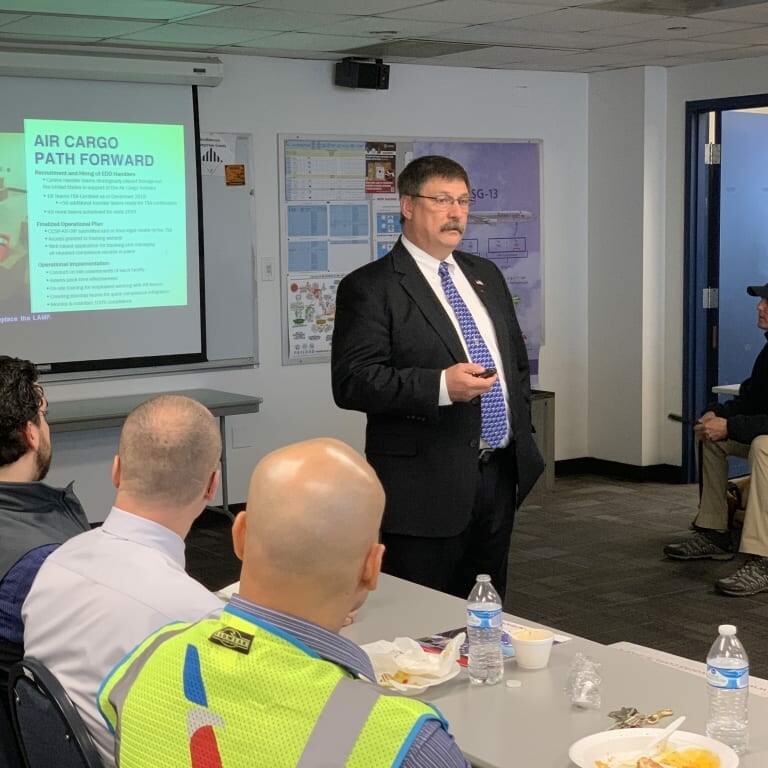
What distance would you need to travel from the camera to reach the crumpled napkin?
219 centimetres

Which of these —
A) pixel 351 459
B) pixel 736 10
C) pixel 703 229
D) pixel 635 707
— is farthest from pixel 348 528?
pixel 703 229

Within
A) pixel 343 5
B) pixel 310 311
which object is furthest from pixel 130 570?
pixel 310 311

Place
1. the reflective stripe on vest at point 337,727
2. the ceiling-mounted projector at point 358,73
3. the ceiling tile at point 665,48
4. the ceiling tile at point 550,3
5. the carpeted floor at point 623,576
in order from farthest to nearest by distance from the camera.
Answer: the ceiling-mounted projector at point 358,73
the ceiling tile at point 665,48
the ceiling tile at point 550,3
the carpeted floor at point 623,576
the reflective stripe on vest at point 337,727

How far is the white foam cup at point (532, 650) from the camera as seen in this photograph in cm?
228

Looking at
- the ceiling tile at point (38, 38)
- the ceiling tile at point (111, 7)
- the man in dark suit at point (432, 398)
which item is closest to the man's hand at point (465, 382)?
the man in dark suit at point (432, 398)

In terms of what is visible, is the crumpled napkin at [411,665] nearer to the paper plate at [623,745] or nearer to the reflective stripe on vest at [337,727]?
the paper plate at [623,745]

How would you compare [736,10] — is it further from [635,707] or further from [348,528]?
[348,528]

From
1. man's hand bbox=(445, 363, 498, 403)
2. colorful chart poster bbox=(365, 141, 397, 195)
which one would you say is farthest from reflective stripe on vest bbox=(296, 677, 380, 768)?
colorful chart poster bbox=(365, 141, 397, 195)

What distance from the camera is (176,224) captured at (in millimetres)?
6609

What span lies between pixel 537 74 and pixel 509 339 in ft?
15.5

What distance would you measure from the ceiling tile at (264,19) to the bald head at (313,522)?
423 centimetres

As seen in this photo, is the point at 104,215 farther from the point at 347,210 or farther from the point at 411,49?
the point at 411,49

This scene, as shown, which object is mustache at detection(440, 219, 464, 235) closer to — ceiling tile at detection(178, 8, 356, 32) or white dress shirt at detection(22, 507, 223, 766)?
white dress shirt at detection(22, 507, 223, 766)

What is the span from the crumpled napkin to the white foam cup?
4.5 inches
